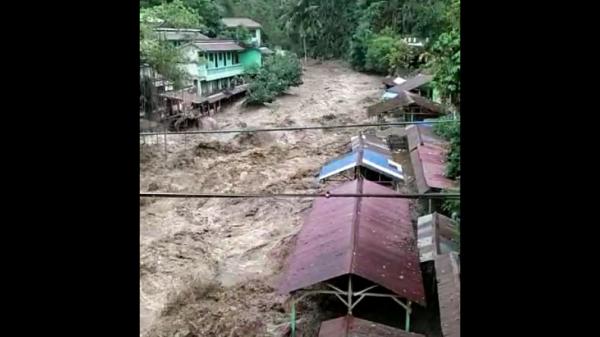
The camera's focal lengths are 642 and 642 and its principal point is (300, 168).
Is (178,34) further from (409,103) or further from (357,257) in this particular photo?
(357,257)

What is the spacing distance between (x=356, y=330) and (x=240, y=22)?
19465 mm

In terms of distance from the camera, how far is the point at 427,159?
945cm

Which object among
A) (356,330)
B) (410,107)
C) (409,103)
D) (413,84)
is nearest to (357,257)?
(356,330)

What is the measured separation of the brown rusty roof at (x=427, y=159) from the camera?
320 inches

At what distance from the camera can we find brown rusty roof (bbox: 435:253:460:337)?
4996 millimetres

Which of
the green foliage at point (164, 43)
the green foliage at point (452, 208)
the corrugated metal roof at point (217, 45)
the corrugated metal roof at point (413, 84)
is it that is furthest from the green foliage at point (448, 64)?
the corrugated metal roof at point (217, 45)

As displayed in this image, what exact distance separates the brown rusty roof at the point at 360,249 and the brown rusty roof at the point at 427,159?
0.69 m

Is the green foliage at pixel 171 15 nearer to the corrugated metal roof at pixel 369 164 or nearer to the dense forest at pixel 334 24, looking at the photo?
the dense forest at pixel 334 24

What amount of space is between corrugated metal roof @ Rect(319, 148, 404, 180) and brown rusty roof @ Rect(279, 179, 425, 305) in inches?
76.7
